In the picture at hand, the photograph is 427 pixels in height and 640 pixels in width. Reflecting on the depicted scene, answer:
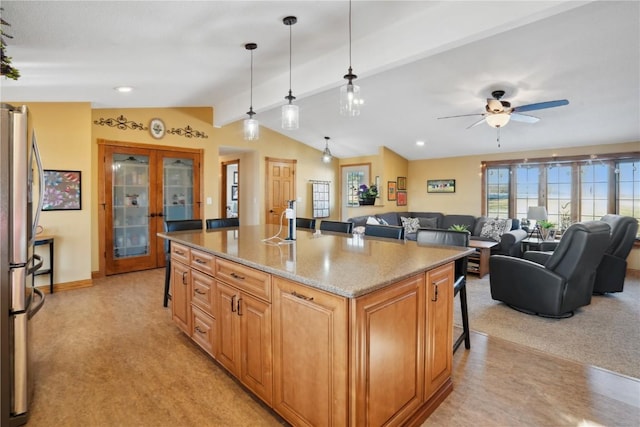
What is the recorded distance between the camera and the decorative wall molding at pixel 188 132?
18.5 ft

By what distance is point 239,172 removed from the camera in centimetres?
758

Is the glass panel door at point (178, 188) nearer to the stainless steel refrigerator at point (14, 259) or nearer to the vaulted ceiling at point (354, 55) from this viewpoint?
the vaulted ceiling at point (354, 55)

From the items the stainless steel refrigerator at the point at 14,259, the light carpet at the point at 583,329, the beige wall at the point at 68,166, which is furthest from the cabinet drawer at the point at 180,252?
the light carpet at the point at 583,329

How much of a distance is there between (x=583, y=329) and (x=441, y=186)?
4.78m

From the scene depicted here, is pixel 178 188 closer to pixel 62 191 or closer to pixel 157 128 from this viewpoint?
pixel 157 128

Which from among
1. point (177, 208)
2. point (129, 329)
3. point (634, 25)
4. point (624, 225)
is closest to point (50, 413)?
point (129, 329)

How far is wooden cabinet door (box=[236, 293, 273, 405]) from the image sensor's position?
5.99 ft

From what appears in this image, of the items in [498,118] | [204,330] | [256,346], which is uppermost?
[498,118]

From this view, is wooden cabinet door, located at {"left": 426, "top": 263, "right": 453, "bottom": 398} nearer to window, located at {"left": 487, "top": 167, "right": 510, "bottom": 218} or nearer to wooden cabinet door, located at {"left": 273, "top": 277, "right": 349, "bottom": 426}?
wooden cabinet door, located at {"left": 273, "top": 277, "right": 349, "bottom": 426}

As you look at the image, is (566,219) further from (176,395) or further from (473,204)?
(176,395)

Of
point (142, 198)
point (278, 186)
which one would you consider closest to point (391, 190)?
point (278, 186)

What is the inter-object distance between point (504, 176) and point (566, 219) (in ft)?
4.45

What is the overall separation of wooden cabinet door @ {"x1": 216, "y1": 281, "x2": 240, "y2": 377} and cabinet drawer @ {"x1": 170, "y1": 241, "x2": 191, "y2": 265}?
1.90ft

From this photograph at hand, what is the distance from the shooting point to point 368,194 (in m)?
7.36
